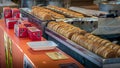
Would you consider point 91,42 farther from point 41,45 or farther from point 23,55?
point 23,55

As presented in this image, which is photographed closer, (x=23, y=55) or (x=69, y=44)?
(x=23, y=55)

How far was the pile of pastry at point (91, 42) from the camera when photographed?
179 cm

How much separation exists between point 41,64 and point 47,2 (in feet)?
14.8

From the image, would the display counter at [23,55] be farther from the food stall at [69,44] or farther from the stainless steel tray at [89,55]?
the stainless steel tray at [89,55]

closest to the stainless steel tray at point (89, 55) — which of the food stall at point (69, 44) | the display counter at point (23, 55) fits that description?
the food stall at point (69, 44)

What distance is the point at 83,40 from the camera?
2.08m

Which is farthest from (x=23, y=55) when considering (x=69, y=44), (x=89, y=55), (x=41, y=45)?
(x=89, y=55)

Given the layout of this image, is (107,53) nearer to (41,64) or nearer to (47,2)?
(41,64)

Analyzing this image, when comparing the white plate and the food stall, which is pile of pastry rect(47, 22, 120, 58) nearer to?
the food stall

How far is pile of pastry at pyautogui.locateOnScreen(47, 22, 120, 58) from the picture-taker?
179cm

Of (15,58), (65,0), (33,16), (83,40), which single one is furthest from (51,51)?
(65,0)

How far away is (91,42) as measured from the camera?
6.56 feet

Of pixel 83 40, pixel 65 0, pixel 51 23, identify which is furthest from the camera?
pixel 65 0

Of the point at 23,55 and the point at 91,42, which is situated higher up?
the point at 91,42
